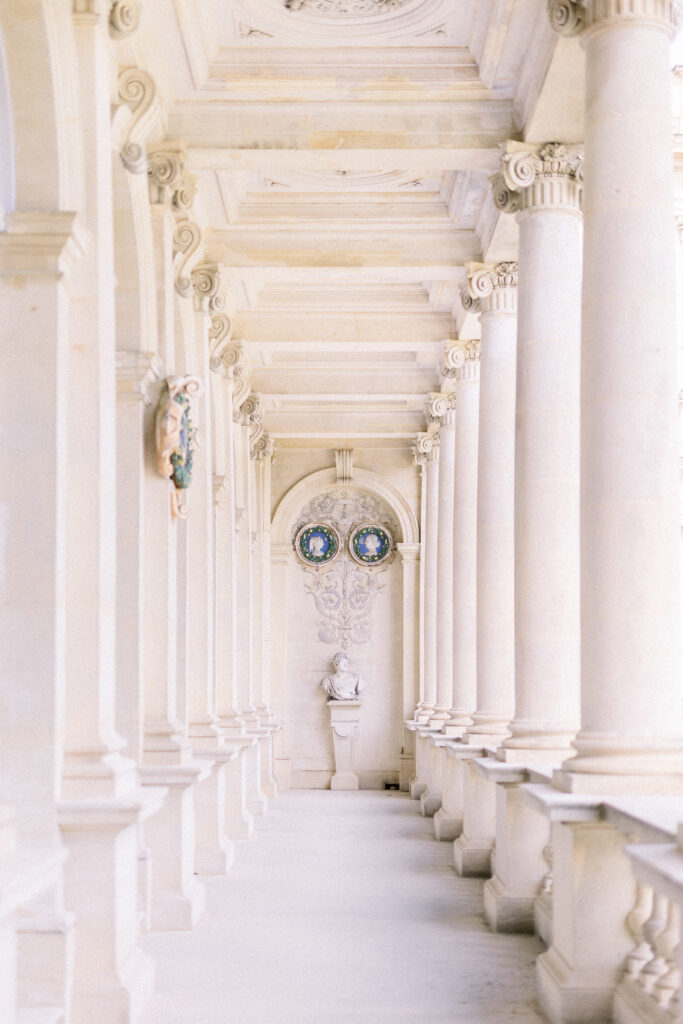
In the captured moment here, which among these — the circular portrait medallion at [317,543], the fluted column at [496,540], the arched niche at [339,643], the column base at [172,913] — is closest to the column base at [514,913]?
the column base at [172,913]

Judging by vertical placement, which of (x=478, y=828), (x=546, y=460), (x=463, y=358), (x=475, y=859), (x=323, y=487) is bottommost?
(x=475, y=859)

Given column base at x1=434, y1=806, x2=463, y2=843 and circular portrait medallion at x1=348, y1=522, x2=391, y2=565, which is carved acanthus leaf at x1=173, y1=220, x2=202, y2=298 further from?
circular portrait medallion at x1=348, y1=522, x2=391, y2=565

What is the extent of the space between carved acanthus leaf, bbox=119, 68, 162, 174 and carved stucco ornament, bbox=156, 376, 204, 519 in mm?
2498

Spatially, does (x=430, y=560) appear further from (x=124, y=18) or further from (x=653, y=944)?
(x=653, y=944)

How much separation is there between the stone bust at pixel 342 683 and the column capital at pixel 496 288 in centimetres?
2112

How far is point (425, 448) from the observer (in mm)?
35969

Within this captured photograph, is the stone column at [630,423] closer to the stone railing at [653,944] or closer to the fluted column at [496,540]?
the stone railing at [653,944]

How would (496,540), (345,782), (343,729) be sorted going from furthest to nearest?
(343,729) < (345,782) < (496,540)

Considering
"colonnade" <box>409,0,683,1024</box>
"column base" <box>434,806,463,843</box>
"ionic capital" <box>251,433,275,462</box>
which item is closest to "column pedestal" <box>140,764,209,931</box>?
"colonnade" <box>409,0,683,1024</box>

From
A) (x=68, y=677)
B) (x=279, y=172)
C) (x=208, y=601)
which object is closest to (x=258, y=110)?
(x=279, y=172)

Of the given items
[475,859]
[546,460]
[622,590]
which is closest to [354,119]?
[546,460]

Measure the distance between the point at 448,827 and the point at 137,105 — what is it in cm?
1471

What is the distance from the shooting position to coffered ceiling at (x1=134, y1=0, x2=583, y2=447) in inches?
633

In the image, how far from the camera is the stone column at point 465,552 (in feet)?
83.3
